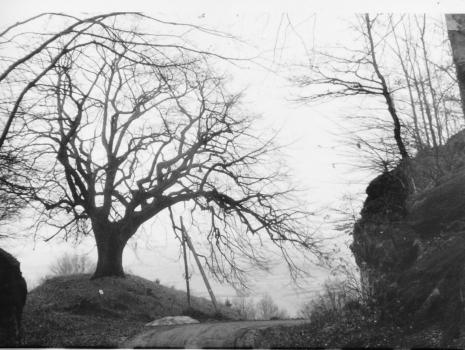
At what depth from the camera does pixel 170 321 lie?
3.73m

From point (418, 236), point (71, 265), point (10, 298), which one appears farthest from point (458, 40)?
point (10, 298)

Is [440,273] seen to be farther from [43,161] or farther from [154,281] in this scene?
[43,161]

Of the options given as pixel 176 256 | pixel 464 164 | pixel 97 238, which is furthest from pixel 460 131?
pixel 97 238

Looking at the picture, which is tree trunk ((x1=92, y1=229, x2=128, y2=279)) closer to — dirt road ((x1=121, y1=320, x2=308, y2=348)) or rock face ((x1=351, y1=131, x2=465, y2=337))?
dirt road ((x1=121, y1=320, x2=308, y2=348))

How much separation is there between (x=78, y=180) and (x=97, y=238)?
530 millimetres

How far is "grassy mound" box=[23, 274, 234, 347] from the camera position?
3.37 metres

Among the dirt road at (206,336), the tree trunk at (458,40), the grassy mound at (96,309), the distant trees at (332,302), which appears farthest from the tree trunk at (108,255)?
the tree trunk at (458,40)

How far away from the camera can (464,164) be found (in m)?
4.69

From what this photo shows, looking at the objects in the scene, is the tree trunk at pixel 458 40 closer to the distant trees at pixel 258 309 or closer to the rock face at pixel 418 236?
the rock face at pixel 418 236

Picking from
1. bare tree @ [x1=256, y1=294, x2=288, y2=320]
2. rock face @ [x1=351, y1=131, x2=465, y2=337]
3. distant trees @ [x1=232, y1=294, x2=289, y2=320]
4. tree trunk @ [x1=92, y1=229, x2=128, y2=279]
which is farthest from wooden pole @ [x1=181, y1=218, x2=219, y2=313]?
rock face @ [x1=351, y1=131, x2=465, y2=337]

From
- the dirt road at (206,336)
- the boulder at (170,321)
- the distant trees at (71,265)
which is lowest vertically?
the dirt road at (206,336)

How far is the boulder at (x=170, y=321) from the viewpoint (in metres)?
3.67

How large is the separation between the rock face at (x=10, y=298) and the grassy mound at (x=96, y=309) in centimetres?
6

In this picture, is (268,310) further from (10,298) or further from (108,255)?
(10,298)
